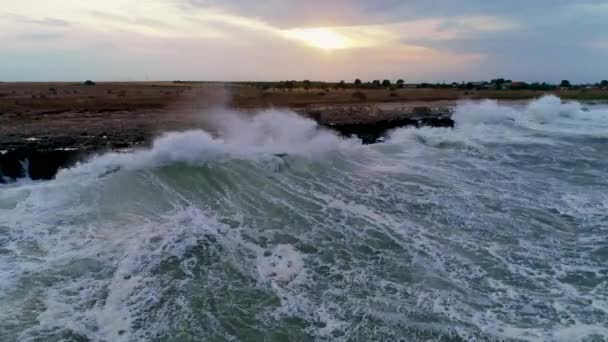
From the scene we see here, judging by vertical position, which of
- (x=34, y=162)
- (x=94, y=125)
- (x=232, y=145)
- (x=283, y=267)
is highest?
(x=94, y=125)

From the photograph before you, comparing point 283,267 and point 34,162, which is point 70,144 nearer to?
point 34,162

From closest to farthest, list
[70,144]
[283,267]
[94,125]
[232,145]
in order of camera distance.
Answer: [283,267]
[70,144]
[232,145]
[94,125]

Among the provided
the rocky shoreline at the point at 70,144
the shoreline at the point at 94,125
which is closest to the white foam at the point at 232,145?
the rocky shoreline at the point at 70,144

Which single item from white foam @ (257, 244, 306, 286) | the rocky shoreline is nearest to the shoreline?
the rocky shoreline

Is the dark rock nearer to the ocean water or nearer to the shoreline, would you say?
the shoreline

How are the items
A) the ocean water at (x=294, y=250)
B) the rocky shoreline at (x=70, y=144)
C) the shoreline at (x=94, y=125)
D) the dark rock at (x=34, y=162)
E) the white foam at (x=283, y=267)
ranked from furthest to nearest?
the shoreline at (x=94, y=125) → the rocky shoreline at (x=70, y=144) → the dark rock at (x=34, y=162) → the white foam at (x=283, y=267) → the ocean water at (x=294, y=250)

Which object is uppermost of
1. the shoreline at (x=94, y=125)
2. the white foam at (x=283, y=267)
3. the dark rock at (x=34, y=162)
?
the shoreline at (x=94, y=125)

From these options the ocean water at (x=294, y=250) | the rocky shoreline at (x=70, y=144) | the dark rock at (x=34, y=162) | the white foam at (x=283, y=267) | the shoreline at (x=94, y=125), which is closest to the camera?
the ocean water at (x=294, y=250)

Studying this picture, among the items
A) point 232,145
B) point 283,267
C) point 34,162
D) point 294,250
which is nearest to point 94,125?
point 34,162

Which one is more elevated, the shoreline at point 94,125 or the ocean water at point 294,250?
the shoreline at point 94,125

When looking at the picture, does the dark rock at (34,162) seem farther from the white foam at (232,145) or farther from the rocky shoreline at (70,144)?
the white foam at (232,145)
